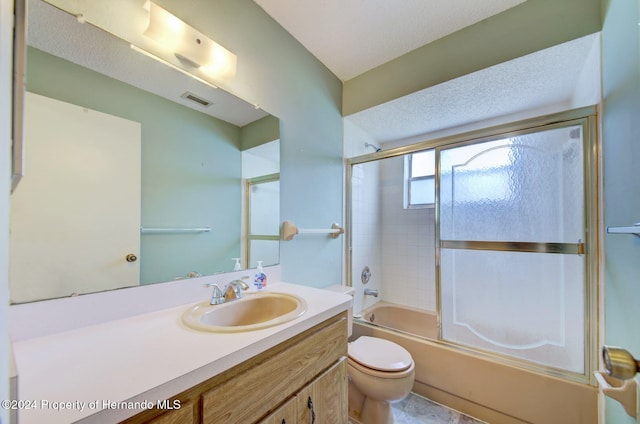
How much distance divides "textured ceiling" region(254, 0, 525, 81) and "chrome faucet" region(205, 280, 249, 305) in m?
1.57

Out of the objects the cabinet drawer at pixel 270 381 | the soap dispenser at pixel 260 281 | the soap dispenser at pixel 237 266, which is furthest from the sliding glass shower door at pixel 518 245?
the soap dispenser at pixel 237 266

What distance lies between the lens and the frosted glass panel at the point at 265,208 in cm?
133

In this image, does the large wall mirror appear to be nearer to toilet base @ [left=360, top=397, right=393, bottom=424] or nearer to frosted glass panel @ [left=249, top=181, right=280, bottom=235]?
frosted glass panel @ [left=249, top=181, right=280, bottom=235]

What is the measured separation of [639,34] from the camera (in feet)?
2.70

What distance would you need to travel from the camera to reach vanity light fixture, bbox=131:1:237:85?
3.14 feet

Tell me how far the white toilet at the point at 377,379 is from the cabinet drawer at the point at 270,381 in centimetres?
46

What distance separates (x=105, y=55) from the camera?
87 cm

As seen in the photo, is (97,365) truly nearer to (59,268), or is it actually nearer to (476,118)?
(59,268)

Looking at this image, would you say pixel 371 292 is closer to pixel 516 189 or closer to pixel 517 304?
pixel 517 304

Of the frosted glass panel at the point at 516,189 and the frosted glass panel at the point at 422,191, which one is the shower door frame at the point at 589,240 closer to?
the frosted glass panel at the point at 516,189

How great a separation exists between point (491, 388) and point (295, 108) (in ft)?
6.94

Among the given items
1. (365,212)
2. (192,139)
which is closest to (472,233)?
(365,212)

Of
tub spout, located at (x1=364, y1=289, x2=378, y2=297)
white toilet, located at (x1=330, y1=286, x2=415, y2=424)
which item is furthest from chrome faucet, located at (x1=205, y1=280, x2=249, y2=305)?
tub spout, located at (x1=364, y1=289, x2=378, y2=297)

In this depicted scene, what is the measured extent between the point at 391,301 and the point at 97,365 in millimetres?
2567
